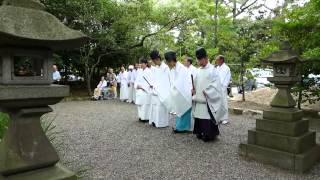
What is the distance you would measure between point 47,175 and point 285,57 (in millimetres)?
4367

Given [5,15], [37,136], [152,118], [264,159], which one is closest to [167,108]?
[152,118]

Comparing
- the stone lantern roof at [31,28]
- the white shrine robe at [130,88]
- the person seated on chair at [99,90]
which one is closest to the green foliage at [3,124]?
the stone lantern roof at [31,28]

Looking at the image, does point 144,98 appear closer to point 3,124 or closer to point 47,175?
point 3,124

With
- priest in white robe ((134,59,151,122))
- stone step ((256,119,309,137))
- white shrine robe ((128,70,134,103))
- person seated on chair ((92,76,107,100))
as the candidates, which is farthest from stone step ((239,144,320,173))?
person seated on chair ((92,76,107,100))

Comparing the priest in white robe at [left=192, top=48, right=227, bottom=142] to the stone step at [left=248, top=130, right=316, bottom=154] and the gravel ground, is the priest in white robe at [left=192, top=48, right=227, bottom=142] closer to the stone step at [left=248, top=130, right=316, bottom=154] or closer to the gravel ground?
the gravel ground

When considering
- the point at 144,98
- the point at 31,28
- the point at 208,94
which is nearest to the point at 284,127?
the point at 208,94

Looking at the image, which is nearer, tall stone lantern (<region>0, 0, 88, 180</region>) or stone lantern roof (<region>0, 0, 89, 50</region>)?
stone lantern roof (<region>0, 0, 89, 50</region>)

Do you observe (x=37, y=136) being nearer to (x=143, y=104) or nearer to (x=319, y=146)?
(x=319, y=146)

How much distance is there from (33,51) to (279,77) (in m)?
4.29

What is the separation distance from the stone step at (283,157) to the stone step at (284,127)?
332 millimetres

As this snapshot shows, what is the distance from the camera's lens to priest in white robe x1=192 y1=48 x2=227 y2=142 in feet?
23.1

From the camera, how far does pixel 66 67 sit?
20.9 meters

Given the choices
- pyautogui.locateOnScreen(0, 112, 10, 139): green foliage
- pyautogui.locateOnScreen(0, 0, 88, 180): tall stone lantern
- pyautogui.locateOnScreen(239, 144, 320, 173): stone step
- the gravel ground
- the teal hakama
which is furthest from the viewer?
the teal hakama

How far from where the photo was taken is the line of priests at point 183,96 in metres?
7.09
